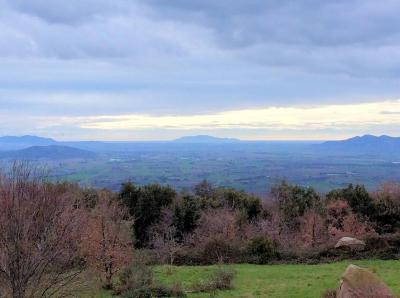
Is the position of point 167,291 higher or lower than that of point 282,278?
higher

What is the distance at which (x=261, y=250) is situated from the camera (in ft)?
122

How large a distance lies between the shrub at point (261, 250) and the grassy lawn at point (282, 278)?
169 centimetres

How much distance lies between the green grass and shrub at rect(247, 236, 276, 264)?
1.68m

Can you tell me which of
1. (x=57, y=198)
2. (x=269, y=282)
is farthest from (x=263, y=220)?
(x=57, y=198)

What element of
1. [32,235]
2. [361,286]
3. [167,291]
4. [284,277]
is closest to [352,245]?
[284,277]

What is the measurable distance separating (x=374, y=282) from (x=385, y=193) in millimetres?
36027

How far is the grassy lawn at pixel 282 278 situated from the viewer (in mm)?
23047

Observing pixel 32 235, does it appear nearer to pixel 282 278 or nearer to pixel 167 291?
pixel 167 291

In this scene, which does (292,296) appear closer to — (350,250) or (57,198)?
(57,198)

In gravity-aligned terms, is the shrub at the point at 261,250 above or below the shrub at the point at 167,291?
below

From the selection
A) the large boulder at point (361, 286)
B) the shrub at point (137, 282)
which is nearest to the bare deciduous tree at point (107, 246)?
the shrub at point (137, 282)

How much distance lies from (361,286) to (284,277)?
13.0m

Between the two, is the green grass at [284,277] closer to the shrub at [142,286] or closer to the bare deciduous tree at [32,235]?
the shrub at [142,286]

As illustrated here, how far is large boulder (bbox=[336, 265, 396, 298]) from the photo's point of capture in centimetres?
1594
